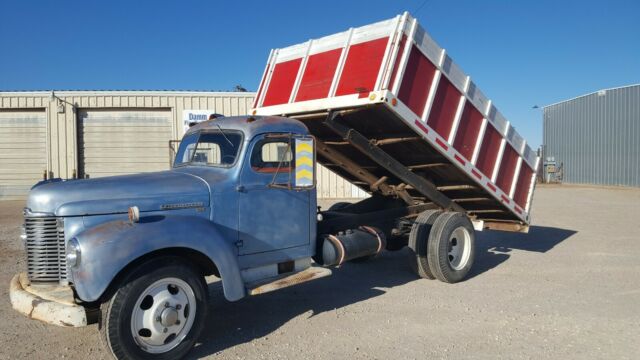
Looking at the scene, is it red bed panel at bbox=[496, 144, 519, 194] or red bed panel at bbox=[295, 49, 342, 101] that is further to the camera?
red bed panel at bbox=[496, 144, 519, 194]

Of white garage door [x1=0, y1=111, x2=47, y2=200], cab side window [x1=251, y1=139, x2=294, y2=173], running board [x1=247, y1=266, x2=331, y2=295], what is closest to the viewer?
running board [x1=247, y1=266, x2=331, y2=295]

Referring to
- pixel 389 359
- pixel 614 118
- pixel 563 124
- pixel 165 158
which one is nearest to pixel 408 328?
pixel 389 359

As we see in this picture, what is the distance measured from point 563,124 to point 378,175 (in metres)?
32.5

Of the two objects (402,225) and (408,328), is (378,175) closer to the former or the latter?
(402,225)

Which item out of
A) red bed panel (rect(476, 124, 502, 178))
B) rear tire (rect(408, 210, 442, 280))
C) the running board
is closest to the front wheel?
the running board

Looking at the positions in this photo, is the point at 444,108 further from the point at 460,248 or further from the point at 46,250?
the point at 46,250

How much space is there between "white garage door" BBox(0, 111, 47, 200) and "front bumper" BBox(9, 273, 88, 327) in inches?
573

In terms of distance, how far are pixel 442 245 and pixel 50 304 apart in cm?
467

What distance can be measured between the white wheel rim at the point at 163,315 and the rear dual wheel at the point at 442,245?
3509 mm

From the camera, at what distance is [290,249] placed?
16.4 feet

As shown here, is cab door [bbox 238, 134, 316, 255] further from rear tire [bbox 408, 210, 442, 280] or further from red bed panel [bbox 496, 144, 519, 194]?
red bed panel [bbox 496, 144, 519, 194]

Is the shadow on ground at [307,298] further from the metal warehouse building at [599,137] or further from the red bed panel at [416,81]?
the metal warehouse building at [599,137]

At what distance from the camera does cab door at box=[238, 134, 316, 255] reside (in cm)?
460

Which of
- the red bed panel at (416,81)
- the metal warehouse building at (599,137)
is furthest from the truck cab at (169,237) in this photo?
the metal warehouse building at (599,137)
